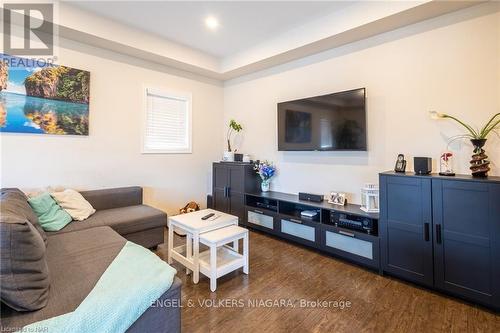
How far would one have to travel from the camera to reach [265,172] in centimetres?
375

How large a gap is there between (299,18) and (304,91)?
3.07 ft

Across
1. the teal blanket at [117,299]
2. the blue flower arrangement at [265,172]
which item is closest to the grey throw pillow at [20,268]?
the teal blanket at [117,299]

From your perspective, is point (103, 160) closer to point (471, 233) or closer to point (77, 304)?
point (77, 304)

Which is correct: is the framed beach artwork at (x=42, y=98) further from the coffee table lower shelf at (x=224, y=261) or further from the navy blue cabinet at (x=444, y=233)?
the navy blue cabinet at (x=444, y=233)

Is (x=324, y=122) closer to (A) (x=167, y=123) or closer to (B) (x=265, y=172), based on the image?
(B) (x=265, y=172)

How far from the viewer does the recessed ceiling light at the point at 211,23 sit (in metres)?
2.91

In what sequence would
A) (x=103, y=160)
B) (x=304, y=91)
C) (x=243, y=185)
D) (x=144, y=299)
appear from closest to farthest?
(x=144, y=299), (x=103, y=160), (x=304, y=91), (x=243, y=185)

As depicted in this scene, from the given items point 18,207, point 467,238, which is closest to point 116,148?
point 18,207

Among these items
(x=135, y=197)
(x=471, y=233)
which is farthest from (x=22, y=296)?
(x=471, y=233)

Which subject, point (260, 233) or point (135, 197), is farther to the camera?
point (260, 233)

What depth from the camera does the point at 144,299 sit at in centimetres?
123

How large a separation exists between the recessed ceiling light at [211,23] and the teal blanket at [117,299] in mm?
2751

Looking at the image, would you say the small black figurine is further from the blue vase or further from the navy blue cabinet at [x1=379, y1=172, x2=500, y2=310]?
the blue vase

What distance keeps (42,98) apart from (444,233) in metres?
4.29
